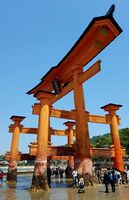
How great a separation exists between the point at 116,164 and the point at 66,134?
11573 millimetres

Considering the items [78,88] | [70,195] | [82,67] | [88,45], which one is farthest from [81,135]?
[88,45]

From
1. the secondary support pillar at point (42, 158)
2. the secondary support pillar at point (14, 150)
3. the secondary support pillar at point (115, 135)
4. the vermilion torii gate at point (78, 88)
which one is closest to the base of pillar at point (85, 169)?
the vermilion torii gate at point (78, 88)

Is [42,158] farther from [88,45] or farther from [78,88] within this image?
[88,45]

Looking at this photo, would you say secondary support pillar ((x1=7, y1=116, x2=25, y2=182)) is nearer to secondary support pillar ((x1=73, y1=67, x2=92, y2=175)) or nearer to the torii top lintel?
the torii top lintel

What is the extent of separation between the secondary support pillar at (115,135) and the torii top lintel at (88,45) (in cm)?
494

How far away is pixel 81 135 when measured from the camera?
1583 centimetres

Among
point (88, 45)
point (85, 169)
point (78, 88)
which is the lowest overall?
point (85, 169)

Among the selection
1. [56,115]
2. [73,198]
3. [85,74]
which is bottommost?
[73,198]

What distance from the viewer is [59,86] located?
18.8 m

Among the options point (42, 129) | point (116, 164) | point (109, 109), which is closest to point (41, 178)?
point (42, 129)

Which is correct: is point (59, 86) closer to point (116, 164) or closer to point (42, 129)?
point (42, 129)

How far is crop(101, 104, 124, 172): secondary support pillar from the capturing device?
1959cm

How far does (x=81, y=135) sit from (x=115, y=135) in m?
5.82

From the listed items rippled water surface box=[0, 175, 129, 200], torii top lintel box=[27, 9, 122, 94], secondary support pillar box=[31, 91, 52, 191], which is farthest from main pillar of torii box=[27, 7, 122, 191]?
secondary support pillar box=[31, 91, 52, 191]
